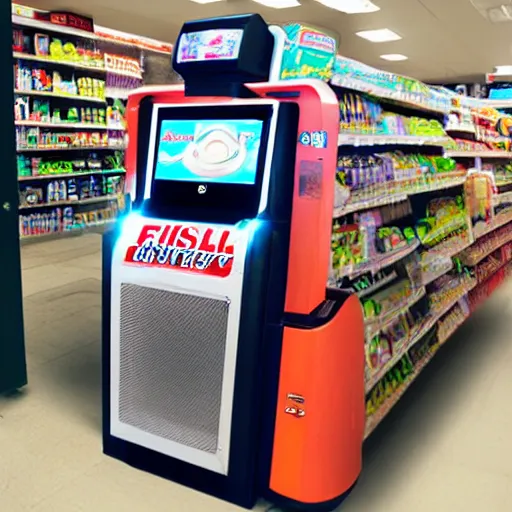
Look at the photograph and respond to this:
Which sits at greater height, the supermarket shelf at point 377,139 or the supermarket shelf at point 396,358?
the supermarket shelf at point 377,139

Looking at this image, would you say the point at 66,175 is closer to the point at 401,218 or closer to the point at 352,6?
the point at 352,6

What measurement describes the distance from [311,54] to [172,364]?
126 centimetres

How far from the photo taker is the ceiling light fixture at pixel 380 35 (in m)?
9.53

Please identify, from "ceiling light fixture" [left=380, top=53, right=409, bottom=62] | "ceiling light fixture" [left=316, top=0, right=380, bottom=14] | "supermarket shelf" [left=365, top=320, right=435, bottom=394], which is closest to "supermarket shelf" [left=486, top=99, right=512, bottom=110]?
"ceiling light fixture" [left=316, top=0, right=380, bottom=14]

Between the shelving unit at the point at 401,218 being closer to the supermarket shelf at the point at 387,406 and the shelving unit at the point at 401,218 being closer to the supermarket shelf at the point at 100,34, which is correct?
the supermarket shelf at the point at 387,406

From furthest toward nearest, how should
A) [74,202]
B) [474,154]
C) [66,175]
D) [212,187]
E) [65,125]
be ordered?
[74,202] < [66,175] < [65,125] < [474,154] < [212,187]

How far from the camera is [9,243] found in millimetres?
2795

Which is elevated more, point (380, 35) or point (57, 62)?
point (380, 35)

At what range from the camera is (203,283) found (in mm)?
1988

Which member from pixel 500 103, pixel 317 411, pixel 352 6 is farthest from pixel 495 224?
pixel 352 6

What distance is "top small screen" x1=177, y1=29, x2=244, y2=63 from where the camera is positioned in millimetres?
1991

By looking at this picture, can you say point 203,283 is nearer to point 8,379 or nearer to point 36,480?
point 36,480

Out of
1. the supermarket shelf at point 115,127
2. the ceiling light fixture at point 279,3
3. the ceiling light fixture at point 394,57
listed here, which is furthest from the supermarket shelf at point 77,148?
the ceiling light fixture at point 394,57

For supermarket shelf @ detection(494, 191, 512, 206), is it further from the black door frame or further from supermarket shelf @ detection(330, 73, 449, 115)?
the black door frame
